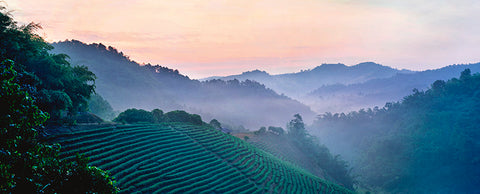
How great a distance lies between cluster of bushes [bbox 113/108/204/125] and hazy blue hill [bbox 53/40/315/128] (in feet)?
280

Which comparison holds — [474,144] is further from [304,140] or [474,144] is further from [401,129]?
[304,140]

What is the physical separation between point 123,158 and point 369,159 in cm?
7039

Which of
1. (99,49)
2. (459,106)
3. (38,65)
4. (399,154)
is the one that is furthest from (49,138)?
(99,49)

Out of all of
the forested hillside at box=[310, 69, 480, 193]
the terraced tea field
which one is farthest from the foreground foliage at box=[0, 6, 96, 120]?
the forested hillside at box=[310, 69, 480, 193]

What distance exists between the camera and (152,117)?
34969 mm

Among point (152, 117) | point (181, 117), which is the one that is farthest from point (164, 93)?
point (152, 117)

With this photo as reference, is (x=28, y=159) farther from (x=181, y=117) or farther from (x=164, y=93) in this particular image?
(x=164, y=93)

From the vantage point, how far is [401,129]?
81.0 m

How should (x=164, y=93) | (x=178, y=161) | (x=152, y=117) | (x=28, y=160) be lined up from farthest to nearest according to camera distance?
(x=164, y=93)
(x=152, y=117)
(x=178, y=161)
(x=28, y=160)

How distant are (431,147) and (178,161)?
2633 inches

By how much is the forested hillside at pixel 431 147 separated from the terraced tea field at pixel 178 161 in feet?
134

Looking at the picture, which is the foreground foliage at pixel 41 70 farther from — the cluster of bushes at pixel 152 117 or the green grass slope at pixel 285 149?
the green grass slope at pixel 285 149

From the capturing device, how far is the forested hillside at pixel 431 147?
6469cm

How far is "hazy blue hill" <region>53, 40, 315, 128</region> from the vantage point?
436 ft
